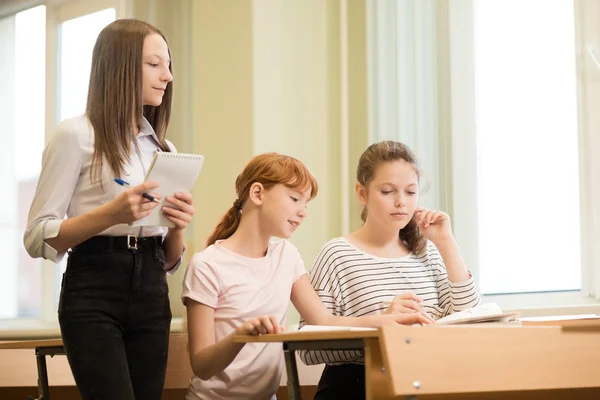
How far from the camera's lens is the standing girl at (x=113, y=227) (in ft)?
5.52

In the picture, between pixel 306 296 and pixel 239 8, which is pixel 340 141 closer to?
Result: pixel 239 8

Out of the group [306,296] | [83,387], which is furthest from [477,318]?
[83,387]

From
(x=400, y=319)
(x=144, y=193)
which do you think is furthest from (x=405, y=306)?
(x=144, y=193)

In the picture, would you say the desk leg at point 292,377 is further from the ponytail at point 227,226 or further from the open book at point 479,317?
the ponytail at point 227,226

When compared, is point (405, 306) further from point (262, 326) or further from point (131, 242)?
point (131, 242)

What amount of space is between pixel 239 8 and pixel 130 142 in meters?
1.44

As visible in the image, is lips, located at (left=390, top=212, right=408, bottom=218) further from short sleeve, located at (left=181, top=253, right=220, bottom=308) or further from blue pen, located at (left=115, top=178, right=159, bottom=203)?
blue pen, located at (left=115, top=178, right=159, bottom=203)

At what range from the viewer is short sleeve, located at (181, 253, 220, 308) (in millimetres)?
2010

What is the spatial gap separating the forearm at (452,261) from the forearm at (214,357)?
0.73 metres

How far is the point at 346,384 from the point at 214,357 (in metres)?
0.47

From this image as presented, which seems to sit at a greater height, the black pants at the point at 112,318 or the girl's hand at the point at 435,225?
the girl's hand at the point at 435,225

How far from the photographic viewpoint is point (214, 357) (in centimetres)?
186

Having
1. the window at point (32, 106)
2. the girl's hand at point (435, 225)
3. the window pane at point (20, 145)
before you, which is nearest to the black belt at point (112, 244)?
the girl's hand at point (435, 225)

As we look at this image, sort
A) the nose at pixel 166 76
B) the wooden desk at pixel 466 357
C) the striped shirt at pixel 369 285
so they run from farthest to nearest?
the striped shirt at pixel 369 285 < the nose at pixel 166 76 < the wooden desk at pixel 466 357
